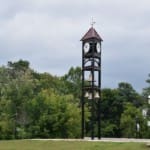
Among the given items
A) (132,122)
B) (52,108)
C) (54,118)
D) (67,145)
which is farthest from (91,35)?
(132,122)

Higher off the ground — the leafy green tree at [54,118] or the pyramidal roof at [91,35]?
the pyramidal roof at [91,35]

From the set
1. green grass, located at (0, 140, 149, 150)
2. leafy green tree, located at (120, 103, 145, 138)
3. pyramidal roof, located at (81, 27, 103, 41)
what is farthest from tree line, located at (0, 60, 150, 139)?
green grass, located at (0, 140, 149, 150)

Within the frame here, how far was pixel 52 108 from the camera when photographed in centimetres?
4800

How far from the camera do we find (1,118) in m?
50.8

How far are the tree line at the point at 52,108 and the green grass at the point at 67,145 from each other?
804 inches

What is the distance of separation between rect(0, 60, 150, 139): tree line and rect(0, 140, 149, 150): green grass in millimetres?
20423

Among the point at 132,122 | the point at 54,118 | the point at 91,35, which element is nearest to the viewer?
the point at 91,35

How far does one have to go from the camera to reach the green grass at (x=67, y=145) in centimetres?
2372

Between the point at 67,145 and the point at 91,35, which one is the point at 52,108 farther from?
the point at 67,145

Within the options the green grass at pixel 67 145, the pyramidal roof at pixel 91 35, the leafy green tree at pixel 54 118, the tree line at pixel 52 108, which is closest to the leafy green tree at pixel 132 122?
the tree line at pixel 52 108

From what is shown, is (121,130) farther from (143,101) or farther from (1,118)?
(1,118)

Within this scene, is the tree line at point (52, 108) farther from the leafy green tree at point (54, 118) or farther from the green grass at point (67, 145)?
the green grass at point (67, 145)

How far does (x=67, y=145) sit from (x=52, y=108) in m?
22.8

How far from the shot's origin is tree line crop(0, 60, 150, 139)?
48.0 meters
